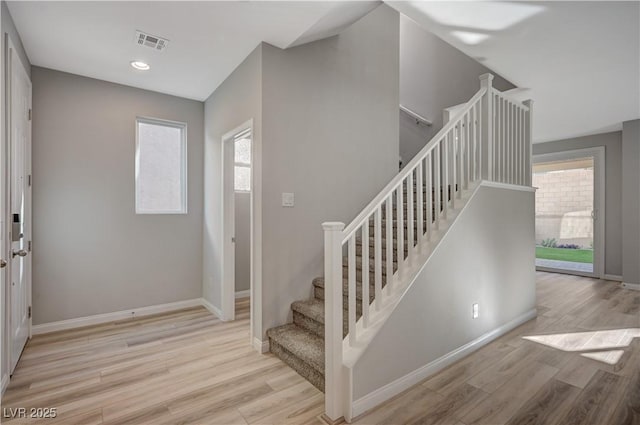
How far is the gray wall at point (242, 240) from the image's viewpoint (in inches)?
172

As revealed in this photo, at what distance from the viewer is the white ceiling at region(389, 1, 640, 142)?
2.37m

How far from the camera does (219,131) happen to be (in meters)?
3.56

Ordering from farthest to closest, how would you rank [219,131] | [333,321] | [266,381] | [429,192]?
[219,131], [429,192], [266,381], [333,321]

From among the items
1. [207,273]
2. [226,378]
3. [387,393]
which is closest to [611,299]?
[387,393]

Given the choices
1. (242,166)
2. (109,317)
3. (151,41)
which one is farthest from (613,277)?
(109,317)

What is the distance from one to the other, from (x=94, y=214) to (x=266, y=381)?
2.60 m

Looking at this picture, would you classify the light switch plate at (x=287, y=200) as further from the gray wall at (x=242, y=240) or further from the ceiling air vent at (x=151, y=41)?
the gray wall at (x=242, y=240)

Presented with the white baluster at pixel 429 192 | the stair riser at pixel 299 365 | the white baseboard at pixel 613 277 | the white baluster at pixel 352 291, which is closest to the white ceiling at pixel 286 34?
the white baluster at pixel 429 192

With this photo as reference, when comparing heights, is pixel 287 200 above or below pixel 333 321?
above

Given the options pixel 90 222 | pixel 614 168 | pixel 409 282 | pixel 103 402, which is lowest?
pixel 103 402

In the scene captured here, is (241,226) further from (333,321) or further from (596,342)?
(596,342)

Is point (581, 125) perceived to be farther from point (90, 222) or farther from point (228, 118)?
point (90, 222)

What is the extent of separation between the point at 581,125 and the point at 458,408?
17.4ft

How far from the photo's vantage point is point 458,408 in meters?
1.91
